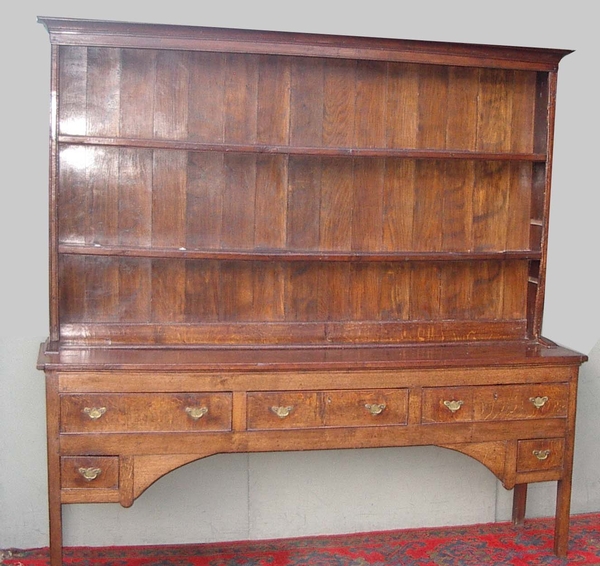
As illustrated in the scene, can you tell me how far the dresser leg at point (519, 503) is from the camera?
4.26m

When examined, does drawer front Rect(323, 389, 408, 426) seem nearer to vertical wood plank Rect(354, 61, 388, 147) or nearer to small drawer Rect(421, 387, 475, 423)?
small drawer Rect(421, 387, 475, 423)

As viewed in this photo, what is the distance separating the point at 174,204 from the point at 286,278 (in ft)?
1.90

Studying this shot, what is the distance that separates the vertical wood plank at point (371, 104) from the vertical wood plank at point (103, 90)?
39.6 inches

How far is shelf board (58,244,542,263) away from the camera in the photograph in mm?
3551

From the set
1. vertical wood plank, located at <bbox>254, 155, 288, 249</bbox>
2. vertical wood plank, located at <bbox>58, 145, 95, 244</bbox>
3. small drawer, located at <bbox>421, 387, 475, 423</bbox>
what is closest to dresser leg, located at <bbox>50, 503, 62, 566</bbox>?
vertical wood plank, located at <bbox>58, 145, 95, 244</bbox>

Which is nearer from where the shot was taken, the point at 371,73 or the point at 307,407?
the point at 307,407

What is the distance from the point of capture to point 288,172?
3.84m

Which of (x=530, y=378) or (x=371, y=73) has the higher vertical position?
(x=371, y=73)

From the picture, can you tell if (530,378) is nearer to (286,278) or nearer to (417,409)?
(417,409)

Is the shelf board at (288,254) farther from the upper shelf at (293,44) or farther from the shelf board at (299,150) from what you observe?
the upper shelf at (293,44)

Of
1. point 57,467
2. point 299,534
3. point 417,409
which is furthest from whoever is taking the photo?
point 299,534

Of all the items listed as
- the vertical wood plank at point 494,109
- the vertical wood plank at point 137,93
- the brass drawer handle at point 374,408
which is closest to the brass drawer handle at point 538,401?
the brass drawer handle at point 374,408

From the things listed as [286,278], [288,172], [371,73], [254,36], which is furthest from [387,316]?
[254,36]

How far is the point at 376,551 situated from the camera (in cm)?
398
